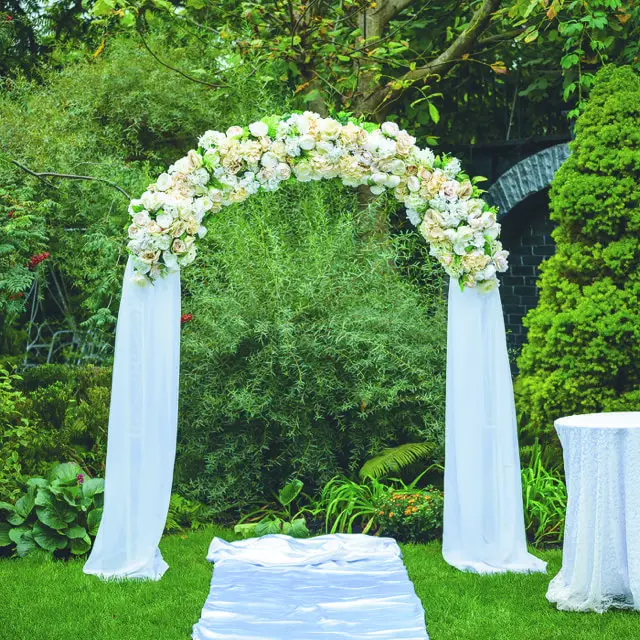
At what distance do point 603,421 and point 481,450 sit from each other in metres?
0.81

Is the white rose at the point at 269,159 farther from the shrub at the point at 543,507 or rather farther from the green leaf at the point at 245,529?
the shrub at the point at 543,507

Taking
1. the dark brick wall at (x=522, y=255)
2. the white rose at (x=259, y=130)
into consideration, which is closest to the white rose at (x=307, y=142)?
the white rose at (x=259, y=130)

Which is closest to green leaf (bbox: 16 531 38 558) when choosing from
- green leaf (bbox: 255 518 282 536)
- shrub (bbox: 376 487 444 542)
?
green leaf (bbox: 255 518 282 536)

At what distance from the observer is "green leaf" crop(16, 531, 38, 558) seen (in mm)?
5336

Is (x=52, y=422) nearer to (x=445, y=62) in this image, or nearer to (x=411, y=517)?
(x=411, y=517)

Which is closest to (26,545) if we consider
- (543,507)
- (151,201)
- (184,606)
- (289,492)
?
(184,606)

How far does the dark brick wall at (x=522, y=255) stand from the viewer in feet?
28.1

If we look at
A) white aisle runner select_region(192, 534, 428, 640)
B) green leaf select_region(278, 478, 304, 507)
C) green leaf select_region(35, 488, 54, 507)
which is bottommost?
white aisle runner select_region(192, 534, 428, 640)

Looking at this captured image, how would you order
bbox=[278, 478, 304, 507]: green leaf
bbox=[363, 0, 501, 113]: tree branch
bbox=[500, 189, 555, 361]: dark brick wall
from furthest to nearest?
bbox=[500, 189, 555, 361]: dark brick wall → bbox=[363, 0, 501, 113]: tree branch → bbox=[278, 478, 304, 507]: green leaf

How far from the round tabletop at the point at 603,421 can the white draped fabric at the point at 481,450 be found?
633mm

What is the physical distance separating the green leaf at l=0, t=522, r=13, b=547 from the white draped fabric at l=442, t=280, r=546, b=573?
252 cm

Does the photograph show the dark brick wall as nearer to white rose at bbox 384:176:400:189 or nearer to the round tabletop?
white rose at bbox 384:176:400:189

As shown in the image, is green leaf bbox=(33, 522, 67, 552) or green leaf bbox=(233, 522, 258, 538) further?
green leaf bbox=(233, 522, 258, 538)

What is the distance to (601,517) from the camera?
165 inches
